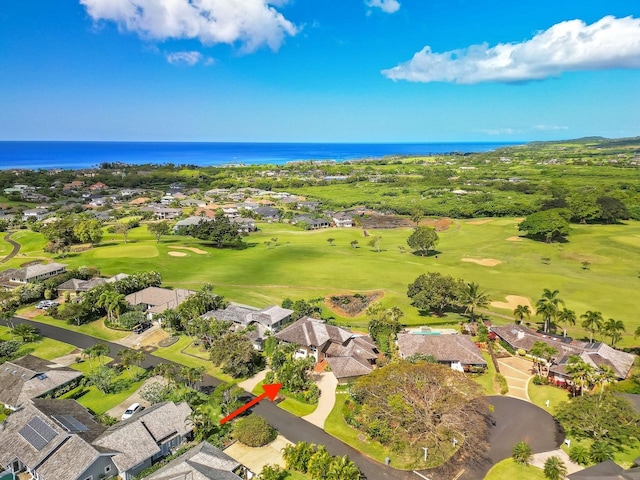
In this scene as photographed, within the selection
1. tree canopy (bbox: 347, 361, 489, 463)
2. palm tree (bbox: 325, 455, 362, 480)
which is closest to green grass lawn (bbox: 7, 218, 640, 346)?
tree canopy (bbox: 347, 361, 489, 463)

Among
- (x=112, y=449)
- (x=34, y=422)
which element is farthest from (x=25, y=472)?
(x=112, y=449)

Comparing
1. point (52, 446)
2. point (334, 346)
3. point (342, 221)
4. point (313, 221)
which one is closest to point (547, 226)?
point (342, 221)

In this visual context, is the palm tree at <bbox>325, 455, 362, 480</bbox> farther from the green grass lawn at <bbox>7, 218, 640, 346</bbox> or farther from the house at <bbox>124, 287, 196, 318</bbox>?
the house at <bbox>124, 287, 196, 318</bbox>

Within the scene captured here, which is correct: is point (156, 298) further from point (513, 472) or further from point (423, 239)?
point (423, 239)

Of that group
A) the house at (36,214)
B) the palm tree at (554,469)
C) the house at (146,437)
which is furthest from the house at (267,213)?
the palm tree at (554,469)

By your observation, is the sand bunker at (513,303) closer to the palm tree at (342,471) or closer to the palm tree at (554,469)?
the palm tree at (554,469)
